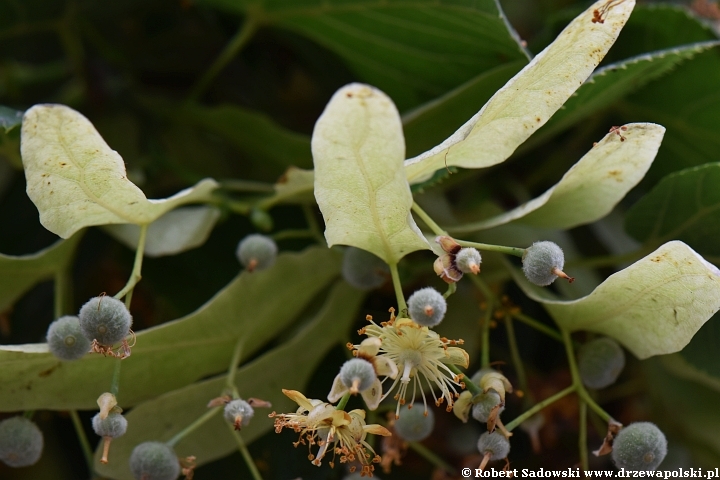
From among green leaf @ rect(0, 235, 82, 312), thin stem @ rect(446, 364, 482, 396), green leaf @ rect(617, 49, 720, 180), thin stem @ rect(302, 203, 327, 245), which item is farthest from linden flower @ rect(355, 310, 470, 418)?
green leaf @ rect(617, 49, 720, 180)

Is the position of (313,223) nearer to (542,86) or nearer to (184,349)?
(184,349)

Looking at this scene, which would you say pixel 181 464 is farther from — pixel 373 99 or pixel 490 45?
pixel 490 45

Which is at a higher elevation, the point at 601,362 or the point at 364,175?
the point at 364,175

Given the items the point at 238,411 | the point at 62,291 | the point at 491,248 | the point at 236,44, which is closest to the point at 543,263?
the point at 491,248

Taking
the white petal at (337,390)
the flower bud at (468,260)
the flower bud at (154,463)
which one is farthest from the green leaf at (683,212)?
the flower bud at (154,463)

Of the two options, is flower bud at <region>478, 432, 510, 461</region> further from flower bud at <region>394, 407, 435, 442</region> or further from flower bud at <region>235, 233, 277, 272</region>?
flower bud at <region>235, 233, 277, 272</region>

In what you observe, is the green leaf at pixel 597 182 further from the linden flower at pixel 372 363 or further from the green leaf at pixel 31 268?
the green leaf at pixel 31 268

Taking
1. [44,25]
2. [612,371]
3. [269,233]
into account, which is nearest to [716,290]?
[612,371]

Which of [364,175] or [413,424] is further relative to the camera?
[413,424]
